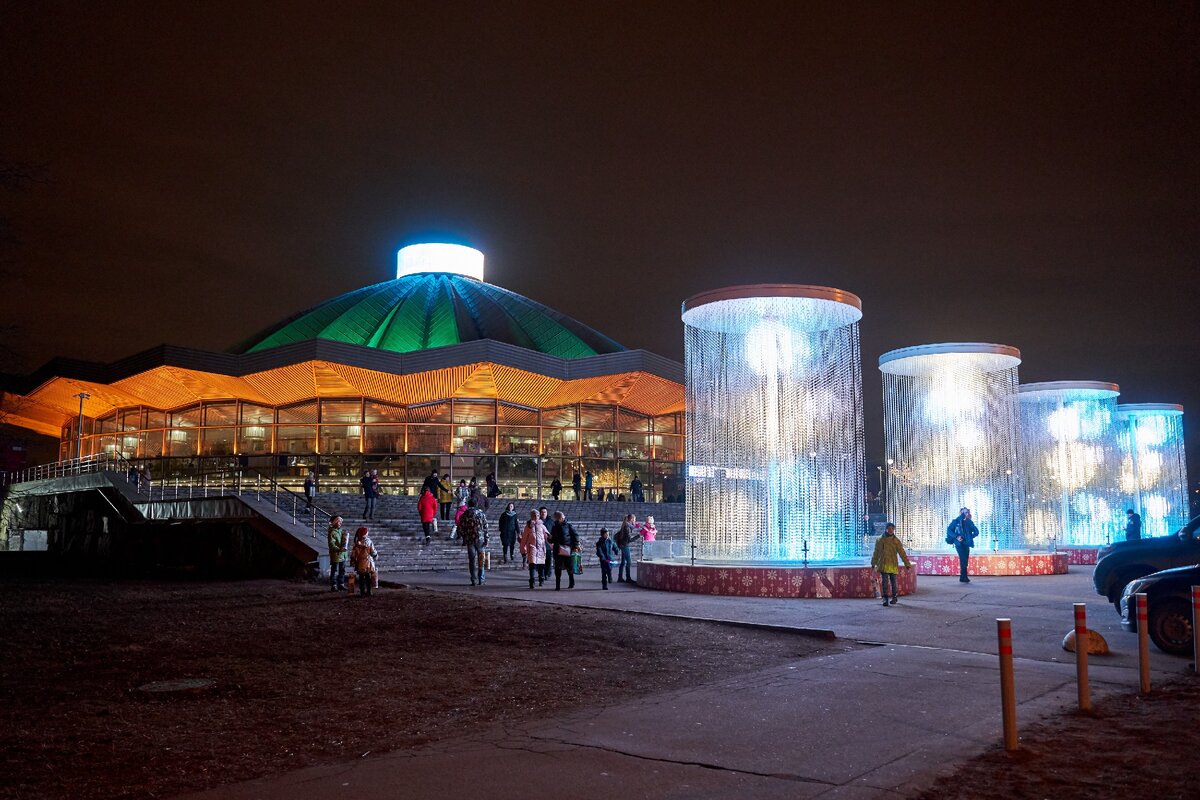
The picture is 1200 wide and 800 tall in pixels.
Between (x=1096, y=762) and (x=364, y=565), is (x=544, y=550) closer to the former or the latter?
(x=364, y=565)

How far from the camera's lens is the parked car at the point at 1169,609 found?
10914 mm

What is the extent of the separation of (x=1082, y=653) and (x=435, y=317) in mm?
41575

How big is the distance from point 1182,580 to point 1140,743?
507 cm

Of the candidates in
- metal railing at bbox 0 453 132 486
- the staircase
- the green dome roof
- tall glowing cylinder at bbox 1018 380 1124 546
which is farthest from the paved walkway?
the green dome roof

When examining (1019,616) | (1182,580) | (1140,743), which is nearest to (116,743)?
(1140,743)

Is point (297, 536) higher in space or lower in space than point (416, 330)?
lower

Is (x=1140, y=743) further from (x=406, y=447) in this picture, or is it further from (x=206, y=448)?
(x=206, y=448)

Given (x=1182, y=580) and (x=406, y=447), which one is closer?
(x=1182, y=580)

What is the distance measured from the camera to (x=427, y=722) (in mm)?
7660

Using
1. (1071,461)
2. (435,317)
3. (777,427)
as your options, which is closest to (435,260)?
(435,317)

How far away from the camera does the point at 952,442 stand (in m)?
25.9

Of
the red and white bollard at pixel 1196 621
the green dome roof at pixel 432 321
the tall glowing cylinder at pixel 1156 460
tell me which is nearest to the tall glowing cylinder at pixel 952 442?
the tall glowing cylinder at pixel 1156 460

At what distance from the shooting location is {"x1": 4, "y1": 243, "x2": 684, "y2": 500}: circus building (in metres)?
40.7

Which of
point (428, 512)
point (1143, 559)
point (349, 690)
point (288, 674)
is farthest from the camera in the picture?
point (428, 512)
